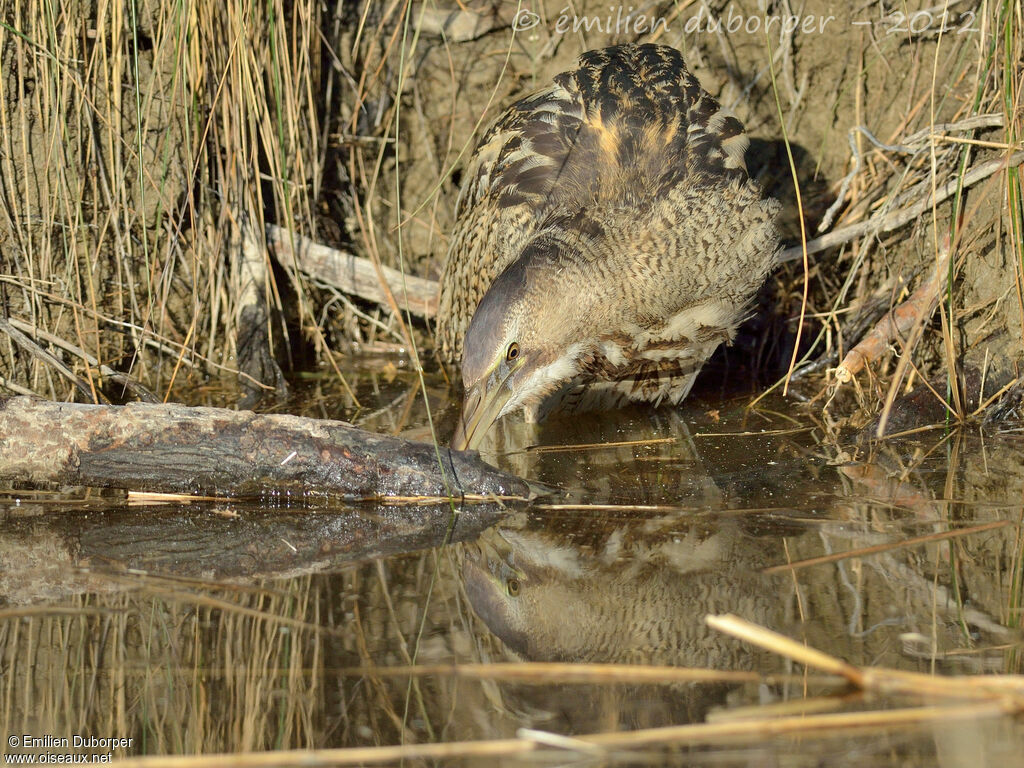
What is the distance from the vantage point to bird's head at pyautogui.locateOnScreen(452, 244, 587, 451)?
3.80 metres

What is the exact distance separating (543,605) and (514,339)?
1.31 m

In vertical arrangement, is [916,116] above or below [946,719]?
above

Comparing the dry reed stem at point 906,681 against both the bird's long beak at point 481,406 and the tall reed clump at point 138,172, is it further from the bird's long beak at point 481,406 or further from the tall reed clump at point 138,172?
the tall reed clump at point 138,172

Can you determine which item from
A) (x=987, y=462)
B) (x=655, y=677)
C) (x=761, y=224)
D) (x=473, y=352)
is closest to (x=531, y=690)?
(x=655, y=677)

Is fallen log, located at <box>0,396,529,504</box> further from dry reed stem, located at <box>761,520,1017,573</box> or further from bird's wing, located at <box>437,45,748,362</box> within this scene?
bird's wing, located at <box>437,45,748,362</box>

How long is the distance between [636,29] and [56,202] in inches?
106

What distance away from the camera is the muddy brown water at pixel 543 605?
2.17 m

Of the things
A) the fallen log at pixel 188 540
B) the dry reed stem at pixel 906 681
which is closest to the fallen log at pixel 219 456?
the fallen log at pixel 188 540

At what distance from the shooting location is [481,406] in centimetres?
386

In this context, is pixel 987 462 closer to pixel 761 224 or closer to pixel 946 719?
pixel 761 224

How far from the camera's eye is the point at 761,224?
4156 mm

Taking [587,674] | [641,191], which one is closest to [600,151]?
[641,191]
